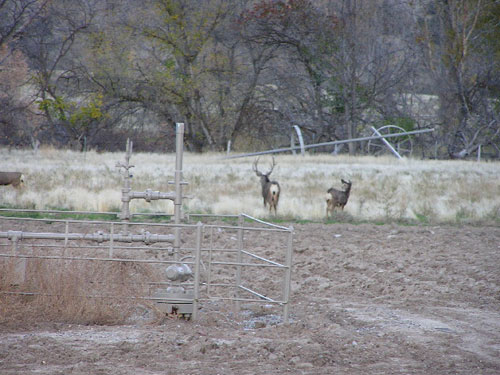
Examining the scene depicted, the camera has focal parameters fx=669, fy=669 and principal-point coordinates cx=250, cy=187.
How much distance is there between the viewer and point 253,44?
42.7 metres

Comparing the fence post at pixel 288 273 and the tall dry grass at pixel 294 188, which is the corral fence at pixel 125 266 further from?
the tall dry grass at pixel 294 188

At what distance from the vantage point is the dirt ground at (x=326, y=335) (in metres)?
5.33

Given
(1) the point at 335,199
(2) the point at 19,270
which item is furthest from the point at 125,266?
(1) the point at 335,199

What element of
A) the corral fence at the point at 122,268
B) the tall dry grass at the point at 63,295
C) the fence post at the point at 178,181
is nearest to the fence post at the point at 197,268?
the corral fence at the point at 122,268

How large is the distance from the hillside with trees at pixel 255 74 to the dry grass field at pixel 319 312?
24.0 m

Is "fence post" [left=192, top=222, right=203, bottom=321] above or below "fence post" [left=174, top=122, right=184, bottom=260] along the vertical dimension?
below

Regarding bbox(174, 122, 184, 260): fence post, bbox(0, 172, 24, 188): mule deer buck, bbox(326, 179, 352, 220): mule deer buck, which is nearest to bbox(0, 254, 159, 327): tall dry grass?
bbox(174, 122, 184, 260): fence post

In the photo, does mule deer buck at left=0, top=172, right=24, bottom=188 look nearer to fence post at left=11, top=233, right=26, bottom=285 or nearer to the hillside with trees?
fence post at left=11, top=233, right=26, bottom=285

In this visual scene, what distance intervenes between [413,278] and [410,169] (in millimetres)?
17035

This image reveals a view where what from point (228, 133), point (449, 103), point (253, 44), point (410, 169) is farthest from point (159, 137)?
point (410, 169)

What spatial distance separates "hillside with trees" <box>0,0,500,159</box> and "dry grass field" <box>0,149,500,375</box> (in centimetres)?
2396

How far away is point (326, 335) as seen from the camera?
6.27 meters

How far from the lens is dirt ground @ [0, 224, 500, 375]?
210 inches

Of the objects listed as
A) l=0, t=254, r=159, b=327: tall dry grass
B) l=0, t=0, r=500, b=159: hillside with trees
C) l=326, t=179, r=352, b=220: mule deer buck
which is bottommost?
l=0, t=254, r=159, b=327: tall dry grass
